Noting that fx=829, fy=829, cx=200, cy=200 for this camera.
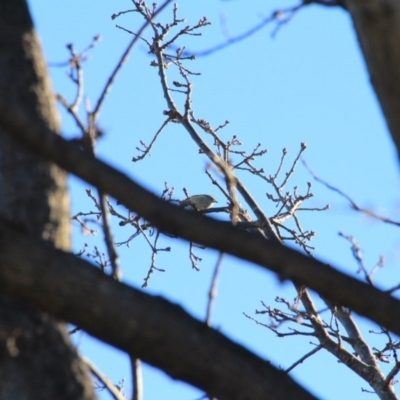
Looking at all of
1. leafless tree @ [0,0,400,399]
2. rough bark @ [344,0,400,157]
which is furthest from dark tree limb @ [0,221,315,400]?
rough bark @ [344,0,400,157]

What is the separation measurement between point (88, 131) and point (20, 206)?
0.26 m

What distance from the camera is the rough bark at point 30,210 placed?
74.0 inches

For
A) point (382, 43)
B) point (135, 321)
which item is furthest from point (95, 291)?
point (382, 43)

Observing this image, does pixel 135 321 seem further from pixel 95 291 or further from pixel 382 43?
pixel 382 43

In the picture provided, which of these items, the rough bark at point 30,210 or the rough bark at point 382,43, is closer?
the rough bark at point 382,43

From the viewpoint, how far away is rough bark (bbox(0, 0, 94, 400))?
1.88 metres

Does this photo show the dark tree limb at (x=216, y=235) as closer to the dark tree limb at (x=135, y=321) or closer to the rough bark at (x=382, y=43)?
the dark tree limb at (x=135, y=321)

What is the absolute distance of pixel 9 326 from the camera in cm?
190

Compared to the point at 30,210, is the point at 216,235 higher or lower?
higher

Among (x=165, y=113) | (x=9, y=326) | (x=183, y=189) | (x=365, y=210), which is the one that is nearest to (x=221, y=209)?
(x=165, y=113)

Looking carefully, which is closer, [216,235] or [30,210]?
[216,235]

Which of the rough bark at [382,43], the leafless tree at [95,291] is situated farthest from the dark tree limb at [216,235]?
the rough bark at [382,43]

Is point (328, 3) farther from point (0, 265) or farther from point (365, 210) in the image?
point (0, 265)

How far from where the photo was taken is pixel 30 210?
2090mm
